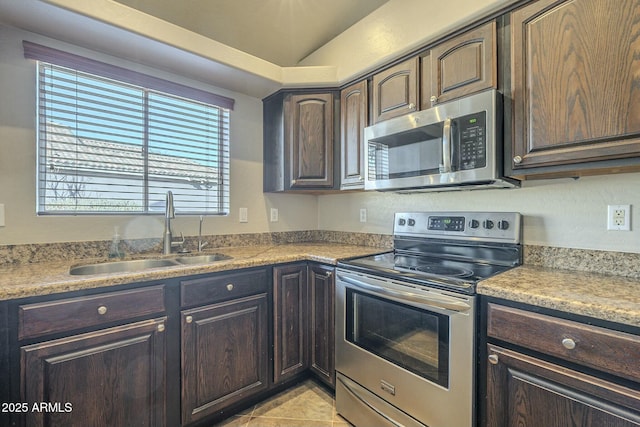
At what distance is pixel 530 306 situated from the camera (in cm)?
104

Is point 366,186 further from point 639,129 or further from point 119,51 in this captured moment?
point 119,51

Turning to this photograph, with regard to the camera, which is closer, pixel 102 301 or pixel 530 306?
pixel 530 306

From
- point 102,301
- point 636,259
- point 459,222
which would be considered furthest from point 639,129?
point 102,301

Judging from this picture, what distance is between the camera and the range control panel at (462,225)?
1590 mm

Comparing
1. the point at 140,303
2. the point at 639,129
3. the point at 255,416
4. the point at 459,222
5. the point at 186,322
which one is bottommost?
the point at 255,416

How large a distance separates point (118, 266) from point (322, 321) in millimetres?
1276

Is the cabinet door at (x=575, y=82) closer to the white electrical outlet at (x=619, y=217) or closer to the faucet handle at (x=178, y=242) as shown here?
the white electrical outlet at (x=619, y=217)

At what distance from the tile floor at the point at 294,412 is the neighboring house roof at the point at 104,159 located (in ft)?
5.22

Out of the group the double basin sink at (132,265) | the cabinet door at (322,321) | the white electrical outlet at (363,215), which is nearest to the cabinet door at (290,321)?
the cabinet door at (322,321)

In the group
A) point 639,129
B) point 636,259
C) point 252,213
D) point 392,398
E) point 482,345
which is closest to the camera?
point 639,129

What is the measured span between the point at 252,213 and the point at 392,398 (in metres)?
1.65

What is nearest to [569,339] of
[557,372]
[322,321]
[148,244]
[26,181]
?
[557,372]

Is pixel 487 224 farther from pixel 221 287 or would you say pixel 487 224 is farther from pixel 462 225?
pixel 221 287

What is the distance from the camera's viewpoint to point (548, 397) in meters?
1.00
